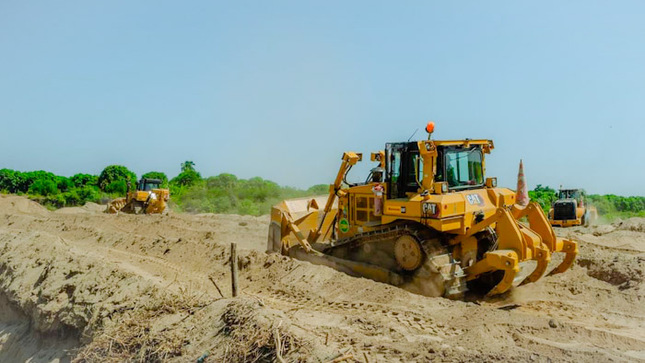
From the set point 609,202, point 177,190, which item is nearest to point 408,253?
point 177,190

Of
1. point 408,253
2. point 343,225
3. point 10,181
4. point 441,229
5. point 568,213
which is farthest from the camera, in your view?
point 10,181

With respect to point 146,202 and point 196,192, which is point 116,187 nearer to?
point 196,192

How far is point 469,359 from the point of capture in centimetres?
498

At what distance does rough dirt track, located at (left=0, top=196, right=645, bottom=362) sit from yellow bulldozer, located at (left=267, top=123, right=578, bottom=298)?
1.89 feet

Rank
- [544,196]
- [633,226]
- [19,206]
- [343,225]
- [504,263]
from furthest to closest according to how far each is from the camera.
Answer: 1. [544,196]
2. [19,206]
3. [633,226]
4. [343,225]
5. [504,263]

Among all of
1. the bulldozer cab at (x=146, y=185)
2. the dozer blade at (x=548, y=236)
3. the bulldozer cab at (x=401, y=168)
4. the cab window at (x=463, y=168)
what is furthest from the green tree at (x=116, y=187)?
the dozer blade at (x=548, y=236)

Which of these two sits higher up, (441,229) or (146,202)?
(146,202)

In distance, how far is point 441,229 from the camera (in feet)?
26.4

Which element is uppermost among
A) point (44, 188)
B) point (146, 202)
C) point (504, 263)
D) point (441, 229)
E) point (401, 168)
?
point (44, 188)

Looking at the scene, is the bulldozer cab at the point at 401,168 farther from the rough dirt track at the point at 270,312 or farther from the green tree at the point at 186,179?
the green tree at the point at 186,179

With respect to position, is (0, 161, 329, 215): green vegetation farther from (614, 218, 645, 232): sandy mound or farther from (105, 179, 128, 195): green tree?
(614, 218, 645, 232): sandy mound

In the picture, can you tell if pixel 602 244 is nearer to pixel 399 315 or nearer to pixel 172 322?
pixel 399 315

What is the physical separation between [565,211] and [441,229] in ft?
48.2

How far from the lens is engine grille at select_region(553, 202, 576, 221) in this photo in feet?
67.4
